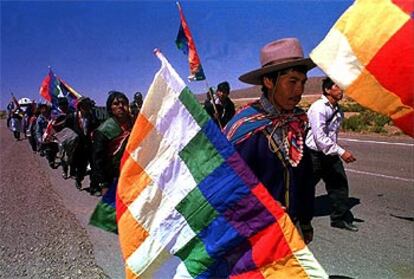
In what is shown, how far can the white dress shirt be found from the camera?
6062mm

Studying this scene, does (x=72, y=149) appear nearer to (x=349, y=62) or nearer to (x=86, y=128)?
(x=86, y=128)

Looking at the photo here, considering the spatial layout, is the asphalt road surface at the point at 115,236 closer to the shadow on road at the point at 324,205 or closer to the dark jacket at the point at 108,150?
the shadow on road at the point at 324,205

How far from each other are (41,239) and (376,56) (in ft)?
16.7

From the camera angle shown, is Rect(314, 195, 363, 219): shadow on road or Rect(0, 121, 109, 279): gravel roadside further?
Rect(314, 195, 363, 219): shadow on road

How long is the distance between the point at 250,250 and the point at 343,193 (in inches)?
153

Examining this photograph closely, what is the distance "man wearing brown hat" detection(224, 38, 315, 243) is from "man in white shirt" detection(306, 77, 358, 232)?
296 centimetres

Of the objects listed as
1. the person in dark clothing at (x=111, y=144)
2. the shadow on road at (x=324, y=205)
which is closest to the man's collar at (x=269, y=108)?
the person in dark clothing at (x=111, y=144)

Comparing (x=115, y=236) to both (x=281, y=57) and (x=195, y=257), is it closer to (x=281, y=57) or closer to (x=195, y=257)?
(x=195, y=257)

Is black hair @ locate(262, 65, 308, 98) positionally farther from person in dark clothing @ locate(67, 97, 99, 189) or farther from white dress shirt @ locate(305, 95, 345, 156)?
person in dark clothing @ locate(67, 97, 99, 189)

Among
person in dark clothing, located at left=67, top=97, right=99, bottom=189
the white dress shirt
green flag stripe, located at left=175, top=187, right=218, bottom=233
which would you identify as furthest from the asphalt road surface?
green flag stripe, located at left=175, top=187, right=218, bottom=233

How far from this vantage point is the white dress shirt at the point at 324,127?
19.9 feet

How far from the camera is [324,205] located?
780 cm

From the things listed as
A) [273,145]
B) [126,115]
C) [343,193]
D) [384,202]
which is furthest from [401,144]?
[273,145]

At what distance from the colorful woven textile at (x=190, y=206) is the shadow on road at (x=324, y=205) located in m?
4.32
